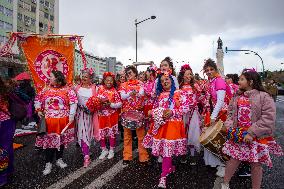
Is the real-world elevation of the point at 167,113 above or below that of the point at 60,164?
above

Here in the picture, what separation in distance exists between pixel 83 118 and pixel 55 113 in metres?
0.86

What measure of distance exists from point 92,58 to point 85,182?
6706 inches

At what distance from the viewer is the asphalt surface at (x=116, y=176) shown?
197 inches

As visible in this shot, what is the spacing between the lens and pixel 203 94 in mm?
6695

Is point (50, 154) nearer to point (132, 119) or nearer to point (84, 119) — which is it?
point (84, 119)

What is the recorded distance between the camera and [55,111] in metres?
5.89

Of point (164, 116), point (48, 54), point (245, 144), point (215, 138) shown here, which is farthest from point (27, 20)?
point (245, 144)

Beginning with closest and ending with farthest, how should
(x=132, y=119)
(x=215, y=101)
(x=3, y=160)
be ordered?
(x=3, y=160)
(x=215, y=101)
(x=132, y=119)

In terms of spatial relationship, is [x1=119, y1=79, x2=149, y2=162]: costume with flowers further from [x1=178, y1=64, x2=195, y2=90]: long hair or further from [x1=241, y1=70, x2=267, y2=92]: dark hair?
[x1=241, y1=70, x2=267, y2=92]: dark hair

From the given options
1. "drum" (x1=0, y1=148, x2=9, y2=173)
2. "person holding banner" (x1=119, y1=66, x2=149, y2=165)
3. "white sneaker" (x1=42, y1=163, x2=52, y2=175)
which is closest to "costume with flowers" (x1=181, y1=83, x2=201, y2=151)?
"person holding banner" (x1=119, y1=66, x2=149, y2=165)

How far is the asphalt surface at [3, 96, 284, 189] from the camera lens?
5004 millimetres

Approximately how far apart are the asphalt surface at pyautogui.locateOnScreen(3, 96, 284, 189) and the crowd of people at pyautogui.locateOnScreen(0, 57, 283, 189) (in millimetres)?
188

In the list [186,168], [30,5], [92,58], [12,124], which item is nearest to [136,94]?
[186,168]

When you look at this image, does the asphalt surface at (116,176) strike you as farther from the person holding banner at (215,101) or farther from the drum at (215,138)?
the drum at (215,138)
